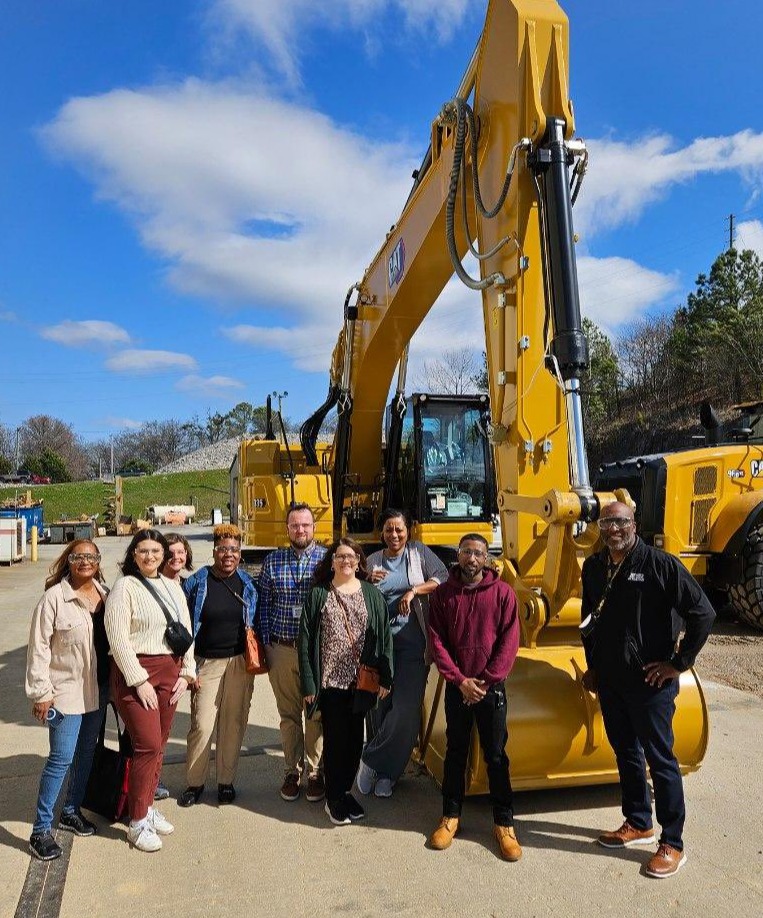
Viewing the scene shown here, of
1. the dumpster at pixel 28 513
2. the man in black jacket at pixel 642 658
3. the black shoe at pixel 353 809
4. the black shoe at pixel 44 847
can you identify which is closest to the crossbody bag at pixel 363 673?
the black shoe at pixel 353 809

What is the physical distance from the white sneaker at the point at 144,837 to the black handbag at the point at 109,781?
0.24m

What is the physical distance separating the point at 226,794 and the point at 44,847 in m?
0.96

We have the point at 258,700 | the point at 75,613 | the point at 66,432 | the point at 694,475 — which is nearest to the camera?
the point at 75,613

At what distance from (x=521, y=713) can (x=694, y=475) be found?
5.68 metres

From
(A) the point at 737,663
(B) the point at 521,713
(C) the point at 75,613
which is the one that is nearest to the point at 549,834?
(B) the point at 521,713

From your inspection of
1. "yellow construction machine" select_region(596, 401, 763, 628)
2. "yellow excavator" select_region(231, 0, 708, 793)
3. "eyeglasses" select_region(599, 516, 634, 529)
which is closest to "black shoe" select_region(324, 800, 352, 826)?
"yellow excavator" select_region(231, 0, 708, 793)

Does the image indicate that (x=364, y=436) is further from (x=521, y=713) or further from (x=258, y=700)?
(x=521, y=713)

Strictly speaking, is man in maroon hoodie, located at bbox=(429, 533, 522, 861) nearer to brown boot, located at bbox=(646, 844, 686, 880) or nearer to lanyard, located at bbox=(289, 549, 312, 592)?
brown boot, located at bbox=(646, 844, 686, 880)

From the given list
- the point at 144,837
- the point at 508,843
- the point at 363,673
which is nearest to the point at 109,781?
the point at 144,837

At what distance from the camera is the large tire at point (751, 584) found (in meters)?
8.12

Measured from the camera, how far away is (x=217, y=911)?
305cm

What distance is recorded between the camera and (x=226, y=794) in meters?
4.11

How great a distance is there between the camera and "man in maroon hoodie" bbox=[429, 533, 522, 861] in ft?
11.7

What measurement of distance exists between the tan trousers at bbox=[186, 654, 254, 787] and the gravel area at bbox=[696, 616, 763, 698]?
439 centimetres
